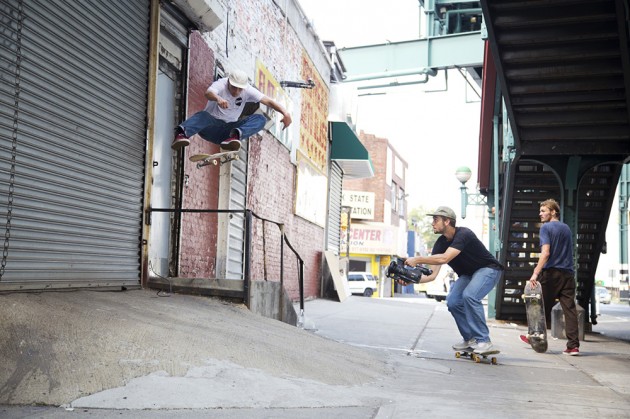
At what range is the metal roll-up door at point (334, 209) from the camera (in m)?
21.3

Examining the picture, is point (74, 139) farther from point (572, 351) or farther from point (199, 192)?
point (572, 351)

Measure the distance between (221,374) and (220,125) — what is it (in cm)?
439

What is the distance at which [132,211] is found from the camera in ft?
24.3

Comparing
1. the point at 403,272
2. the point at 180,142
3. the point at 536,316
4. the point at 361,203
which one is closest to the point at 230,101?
the point at 180,142

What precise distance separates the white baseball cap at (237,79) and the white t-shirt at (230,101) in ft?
0.36

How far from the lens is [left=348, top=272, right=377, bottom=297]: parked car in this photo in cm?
4281

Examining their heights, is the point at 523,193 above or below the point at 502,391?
above

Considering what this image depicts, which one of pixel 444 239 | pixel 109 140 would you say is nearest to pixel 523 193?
pixel 444 239

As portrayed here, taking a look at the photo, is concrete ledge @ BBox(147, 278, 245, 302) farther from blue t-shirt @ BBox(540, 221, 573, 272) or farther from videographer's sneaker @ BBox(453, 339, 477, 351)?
blue t-shirt @ BBox(540, 221, 573, 272)

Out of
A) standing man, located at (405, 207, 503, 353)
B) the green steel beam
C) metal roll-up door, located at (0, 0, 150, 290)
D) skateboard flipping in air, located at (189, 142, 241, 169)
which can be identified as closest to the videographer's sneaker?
standing man, located at (405, 207, 503, 353)

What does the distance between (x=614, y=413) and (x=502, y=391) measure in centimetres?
99

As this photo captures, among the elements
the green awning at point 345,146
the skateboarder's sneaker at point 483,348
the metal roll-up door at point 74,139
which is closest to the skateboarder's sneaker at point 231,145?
the metal roll-up door at point 74,139

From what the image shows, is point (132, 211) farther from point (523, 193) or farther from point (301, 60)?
point (301, 60)

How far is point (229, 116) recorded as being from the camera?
8.34 m
